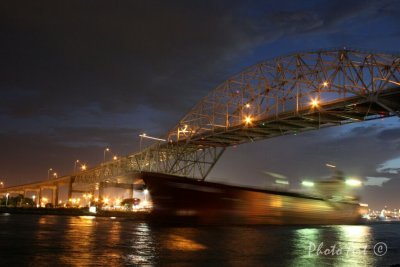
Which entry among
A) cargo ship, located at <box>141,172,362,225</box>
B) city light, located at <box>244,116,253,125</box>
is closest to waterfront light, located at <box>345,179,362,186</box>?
city light, located at <box>244,116,253,125</box>

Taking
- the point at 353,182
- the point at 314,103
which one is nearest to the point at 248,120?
the point at 314,103

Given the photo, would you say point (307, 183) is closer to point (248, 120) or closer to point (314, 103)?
point (248, 120)

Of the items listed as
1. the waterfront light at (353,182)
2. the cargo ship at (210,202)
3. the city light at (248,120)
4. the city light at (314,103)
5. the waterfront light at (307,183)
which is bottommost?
the cargo ship at (210,202)

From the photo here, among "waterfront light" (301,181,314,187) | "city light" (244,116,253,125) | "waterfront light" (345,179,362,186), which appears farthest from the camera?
"waterfront light" (345,179,362,186)

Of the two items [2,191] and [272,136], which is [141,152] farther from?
[2,191]

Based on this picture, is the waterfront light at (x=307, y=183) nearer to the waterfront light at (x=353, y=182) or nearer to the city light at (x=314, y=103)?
the waterfront light at (x=353, y=182)

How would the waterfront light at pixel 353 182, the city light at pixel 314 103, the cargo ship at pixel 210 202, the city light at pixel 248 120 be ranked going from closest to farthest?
the cargo ship at pixel 210 202, the city light at pixel 314 103, the city light at pixel 248 120, the waterfront light at pixel 353 182

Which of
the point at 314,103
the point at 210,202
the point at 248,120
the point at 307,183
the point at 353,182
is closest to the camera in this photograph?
the point at 210,202

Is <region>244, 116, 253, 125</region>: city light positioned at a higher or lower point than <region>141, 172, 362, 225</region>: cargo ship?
higher

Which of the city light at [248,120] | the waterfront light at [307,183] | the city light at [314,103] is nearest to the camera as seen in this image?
the city light at [314,103]

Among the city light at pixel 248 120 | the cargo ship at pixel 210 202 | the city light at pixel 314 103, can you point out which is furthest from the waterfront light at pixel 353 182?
the cargo ship at pixel 210 202

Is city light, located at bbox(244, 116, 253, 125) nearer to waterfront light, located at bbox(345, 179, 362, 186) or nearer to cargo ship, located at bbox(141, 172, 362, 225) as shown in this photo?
cargo ship, located at bbox(141, 172, 362, 225)

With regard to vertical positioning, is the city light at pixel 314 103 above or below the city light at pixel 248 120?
above

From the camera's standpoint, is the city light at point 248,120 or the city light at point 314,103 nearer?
the city light at point 314,103
